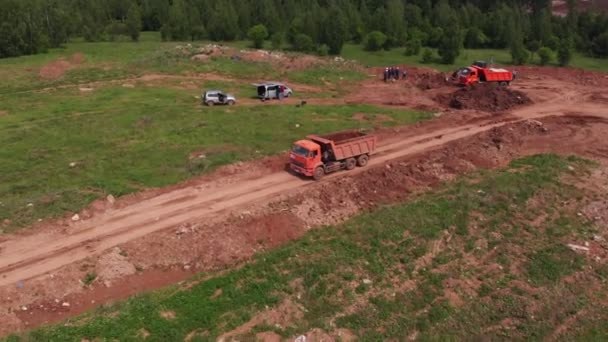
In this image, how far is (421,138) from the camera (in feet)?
138

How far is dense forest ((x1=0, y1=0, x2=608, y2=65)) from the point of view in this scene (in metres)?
76.4

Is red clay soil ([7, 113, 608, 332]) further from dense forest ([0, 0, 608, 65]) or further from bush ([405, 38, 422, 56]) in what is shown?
bush ([405, 38, 422, 56])

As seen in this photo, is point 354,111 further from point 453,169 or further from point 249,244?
point 249,244

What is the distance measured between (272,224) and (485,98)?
3209cm

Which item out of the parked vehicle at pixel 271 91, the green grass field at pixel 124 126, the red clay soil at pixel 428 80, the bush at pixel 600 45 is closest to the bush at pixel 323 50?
the green grass field at pixel 124 126

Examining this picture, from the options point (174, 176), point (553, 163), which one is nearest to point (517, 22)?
point (553, 163)

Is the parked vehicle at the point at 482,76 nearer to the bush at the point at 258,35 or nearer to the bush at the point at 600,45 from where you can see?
the bush at the point at 600,45

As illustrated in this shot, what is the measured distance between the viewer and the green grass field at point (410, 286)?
21.2 meters

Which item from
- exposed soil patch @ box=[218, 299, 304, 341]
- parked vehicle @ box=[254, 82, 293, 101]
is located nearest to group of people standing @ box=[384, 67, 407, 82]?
parked vehicle @ box=[254, 82, 293, 101]

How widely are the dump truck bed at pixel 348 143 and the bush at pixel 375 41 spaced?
4894 centimetres

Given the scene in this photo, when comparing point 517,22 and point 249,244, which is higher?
point 517,22

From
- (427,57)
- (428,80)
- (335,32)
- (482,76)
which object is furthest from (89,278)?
(335,32)

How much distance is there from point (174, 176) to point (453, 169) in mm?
17970

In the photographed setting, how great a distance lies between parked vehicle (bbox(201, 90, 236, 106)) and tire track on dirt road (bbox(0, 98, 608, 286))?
18.1 meters
